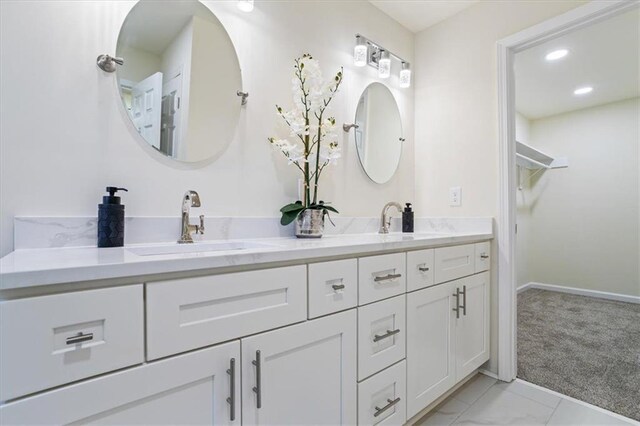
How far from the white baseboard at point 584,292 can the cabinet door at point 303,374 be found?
370 cm

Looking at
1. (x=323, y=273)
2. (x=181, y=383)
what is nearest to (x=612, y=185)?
(x=323, y=273)

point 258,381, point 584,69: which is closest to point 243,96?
point 258,381

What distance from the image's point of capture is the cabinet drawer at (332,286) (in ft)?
3.24

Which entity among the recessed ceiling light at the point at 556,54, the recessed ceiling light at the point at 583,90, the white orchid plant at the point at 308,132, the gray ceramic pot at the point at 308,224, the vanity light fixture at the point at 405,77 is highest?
the recessed ceiling light at the point at 556,54

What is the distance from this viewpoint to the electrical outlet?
2072 mm

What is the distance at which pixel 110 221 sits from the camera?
996 millimetres

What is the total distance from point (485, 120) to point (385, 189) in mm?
747

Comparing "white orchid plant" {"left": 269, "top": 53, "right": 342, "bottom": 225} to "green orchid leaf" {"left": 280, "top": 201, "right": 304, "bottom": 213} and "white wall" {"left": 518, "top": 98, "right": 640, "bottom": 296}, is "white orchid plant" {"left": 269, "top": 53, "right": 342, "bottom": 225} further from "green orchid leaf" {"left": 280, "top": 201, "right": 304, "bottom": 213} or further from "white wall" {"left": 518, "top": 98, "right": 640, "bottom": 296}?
"white wall" {"left": 518, "top": 98, "right": 640, "bottom": 296}

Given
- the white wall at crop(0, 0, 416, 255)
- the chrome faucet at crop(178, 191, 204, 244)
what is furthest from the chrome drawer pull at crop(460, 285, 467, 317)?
the chrome faucet at crop(178, 191, 204, 244)

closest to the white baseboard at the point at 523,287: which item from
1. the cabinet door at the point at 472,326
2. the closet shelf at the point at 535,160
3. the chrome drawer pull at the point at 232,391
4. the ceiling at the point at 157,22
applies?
the closet shelf at the point at 535,160

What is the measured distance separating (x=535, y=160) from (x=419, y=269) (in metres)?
3.45

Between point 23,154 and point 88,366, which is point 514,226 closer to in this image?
point 88,366

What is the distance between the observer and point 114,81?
1102mm

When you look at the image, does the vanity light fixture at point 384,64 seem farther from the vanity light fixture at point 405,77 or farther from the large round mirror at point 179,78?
the large round mirror at point 179,78
